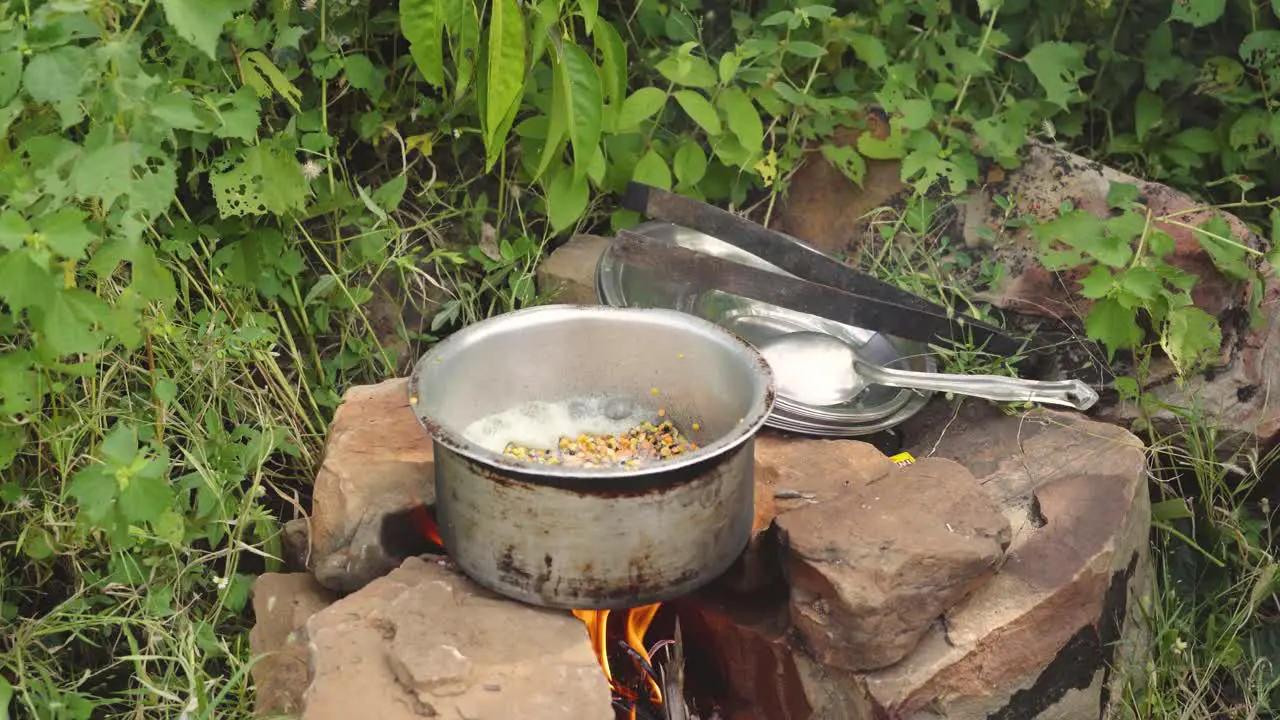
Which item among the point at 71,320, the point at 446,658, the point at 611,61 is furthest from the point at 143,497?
the point at 611,61

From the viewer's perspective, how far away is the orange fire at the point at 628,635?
7.93ft

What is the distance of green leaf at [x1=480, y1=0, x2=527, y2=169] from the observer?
2.70 meters

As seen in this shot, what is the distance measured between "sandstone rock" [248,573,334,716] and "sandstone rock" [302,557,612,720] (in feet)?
0.65

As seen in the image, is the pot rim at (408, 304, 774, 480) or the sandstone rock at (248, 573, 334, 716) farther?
the sandstone rock at (248, 573, 334, 716)

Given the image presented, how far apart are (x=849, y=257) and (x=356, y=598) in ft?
5.82

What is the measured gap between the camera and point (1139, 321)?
118 inches

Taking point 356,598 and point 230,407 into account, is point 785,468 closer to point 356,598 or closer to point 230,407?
point 356,598

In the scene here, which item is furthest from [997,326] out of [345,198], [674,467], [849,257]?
[345,198]

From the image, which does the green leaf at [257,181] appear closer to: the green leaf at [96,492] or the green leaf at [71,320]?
the green leaf at [71,320]

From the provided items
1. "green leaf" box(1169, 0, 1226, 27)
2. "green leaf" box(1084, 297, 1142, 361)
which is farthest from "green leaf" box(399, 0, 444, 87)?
"green leaf" box(1169, 0, 1226, 27)

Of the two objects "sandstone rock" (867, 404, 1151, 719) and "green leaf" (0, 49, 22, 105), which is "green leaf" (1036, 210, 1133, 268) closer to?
"sandstone rock" (867, 404, 1151, 719)

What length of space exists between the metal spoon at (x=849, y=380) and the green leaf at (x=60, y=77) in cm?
156

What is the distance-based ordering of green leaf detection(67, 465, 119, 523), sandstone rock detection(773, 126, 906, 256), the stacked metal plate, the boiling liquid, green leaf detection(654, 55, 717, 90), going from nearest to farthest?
green leaf detection(67, 465, 119, 523), the boiling liquid, the stacked metal plate, green leaf detection(654, 55, 717, 90), sandstone rock detection(773, 126, 906, 256)

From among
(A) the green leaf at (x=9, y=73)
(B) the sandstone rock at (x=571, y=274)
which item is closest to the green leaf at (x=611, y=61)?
(B) the sandstone rock at (x=571, y=274)
